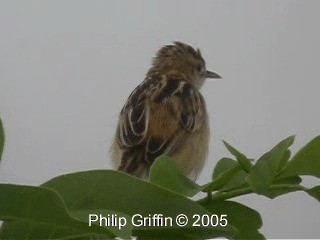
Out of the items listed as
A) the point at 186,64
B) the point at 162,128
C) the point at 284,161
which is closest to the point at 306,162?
the point at 284,161

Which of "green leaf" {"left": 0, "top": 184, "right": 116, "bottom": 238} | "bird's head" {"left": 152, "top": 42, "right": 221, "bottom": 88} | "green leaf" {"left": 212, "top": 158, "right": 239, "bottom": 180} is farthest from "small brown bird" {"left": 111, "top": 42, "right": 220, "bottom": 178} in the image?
"green leaf" {"left": 0, "top": 184, "right": 116, "bottom": 238}


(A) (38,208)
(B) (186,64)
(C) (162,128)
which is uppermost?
(B) (186,64)

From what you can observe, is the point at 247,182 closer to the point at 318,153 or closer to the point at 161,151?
the point at 318,153

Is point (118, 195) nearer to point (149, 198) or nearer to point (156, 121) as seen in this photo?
point (149, 198)

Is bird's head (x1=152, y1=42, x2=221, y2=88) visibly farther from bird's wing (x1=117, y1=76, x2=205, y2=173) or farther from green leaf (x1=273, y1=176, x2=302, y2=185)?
green leaf (x1=273, y1=176, x2=302, y2=185)

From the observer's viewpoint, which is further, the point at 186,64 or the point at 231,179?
the point at 186,64

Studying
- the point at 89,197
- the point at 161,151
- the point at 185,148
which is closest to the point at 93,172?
the point at 89,197

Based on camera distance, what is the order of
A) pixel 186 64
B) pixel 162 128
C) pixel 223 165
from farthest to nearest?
pixel 186 64, pixel 162 128, pixel 223 165
